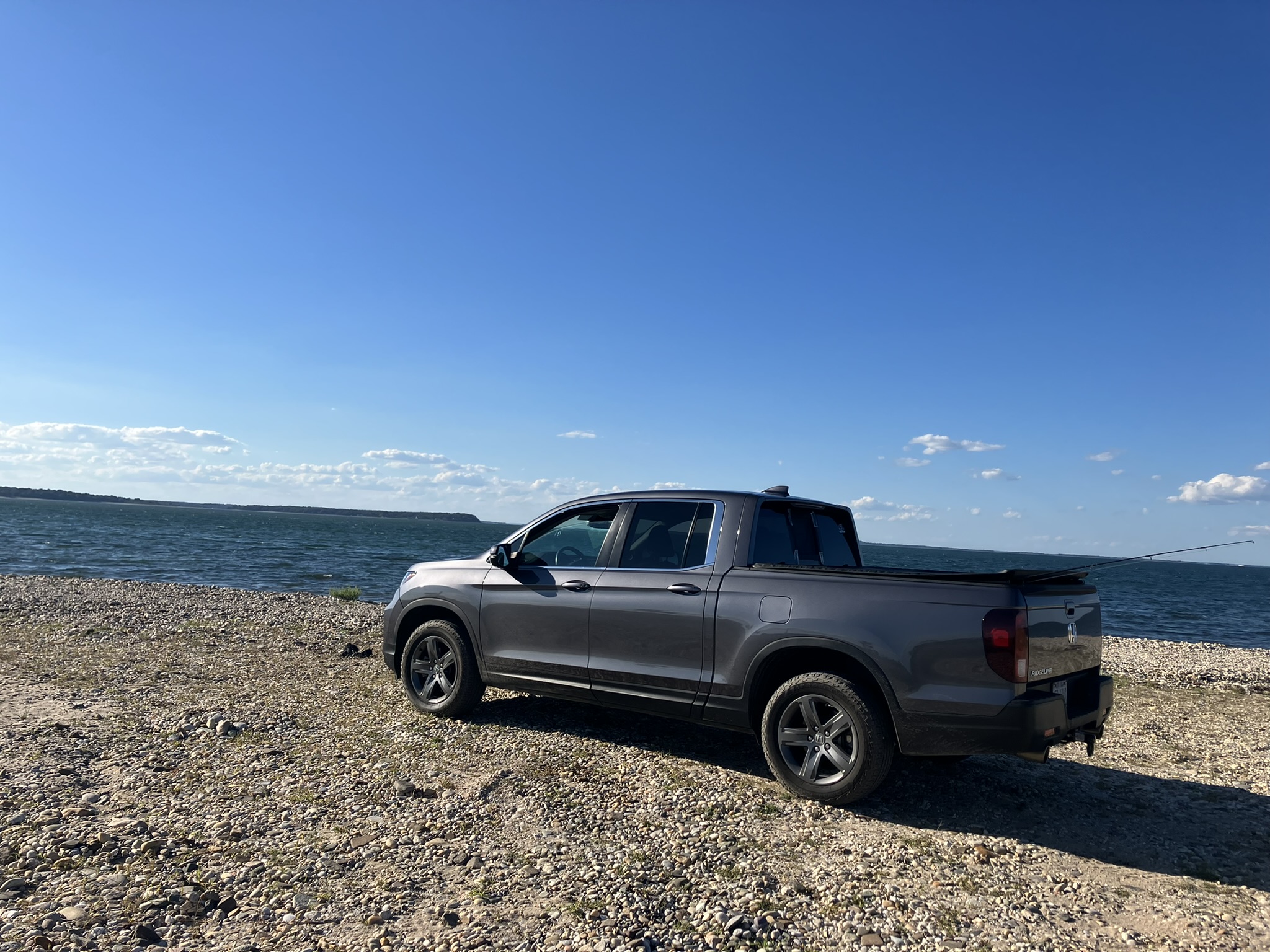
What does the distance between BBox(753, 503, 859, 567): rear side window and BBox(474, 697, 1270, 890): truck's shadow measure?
58.3 inches

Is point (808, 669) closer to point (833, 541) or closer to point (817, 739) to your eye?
point (817, 739)

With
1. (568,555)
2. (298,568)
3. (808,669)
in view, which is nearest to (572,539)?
(568,555)

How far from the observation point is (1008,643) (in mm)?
4219

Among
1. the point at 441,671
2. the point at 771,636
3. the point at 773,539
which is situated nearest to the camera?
the point at 771,636

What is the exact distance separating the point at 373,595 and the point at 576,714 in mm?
18637

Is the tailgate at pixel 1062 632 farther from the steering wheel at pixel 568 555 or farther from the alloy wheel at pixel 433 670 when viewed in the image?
the alloy wheel at pixel 433 670

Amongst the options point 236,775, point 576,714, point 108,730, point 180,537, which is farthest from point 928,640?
point 180,537

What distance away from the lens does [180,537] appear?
50938mm

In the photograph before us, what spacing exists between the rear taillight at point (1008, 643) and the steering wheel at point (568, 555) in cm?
297

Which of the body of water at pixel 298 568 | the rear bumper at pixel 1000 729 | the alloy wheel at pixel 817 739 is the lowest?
the body of water at pixel 298 568

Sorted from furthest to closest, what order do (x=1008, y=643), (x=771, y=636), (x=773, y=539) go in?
1. (x=773, y=539)
2. (x=771, y=636)
3. (x=1008, y=643)

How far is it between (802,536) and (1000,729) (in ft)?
6.47

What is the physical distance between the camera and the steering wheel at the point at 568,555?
6199mm

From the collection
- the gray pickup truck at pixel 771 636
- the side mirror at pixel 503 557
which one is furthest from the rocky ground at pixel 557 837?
the side mirror at pixel 503 557
